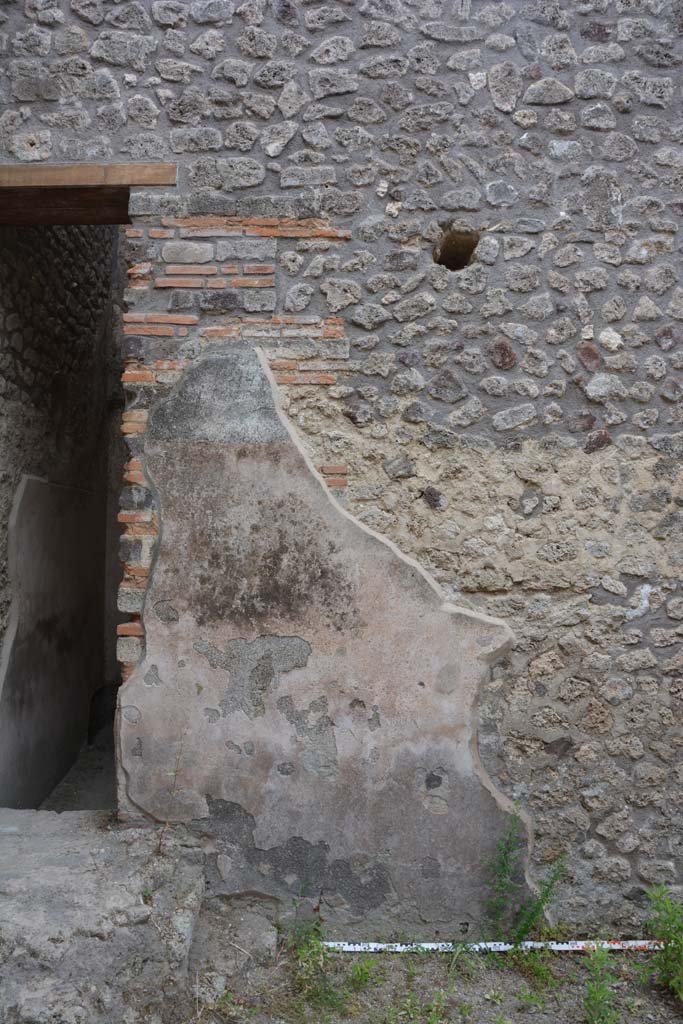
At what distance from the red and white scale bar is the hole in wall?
2.71 m

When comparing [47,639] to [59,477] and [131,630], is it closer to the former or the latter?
[59,477]

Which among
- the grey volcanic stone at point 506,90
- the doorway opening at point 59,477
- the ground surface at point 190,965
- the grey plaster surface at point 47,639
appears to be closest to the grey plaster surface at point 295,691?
the ground surface at point 190,965

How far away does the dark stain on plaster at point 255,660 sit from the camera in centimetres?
292

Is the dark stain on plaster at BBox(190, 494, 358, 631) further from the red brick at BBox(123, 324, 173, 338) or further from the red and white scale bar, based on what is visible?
the red and white scale bar

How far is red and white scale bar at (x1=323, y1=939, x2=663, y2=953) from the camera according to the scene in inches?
110

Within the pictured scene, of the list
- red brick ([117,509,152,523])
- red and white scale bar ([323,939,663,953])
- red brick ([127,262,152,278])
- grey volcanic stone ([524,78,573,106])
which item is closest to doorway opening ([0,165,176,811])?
red brick ([127,262,152,278])

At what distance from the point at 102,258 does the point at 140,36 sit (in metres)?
2.49

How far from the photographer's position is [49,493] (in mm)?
4375

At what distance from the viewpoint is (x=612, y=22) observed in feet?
10.1

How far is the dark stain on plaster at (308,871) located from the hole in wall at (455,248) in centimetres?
243

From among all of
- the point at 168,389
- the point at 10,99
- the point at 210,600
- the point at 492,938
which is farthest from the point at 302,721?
the point at 10,99

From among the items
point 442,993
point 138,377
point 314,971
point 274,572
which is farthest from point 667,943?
point 138,377

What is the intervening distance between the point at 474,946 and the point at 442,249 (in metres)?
2.79

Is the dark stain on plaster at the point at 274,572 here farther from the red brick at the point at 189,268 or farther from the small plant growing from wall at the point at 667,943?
the small plant growing from wall at the point at 667,943
